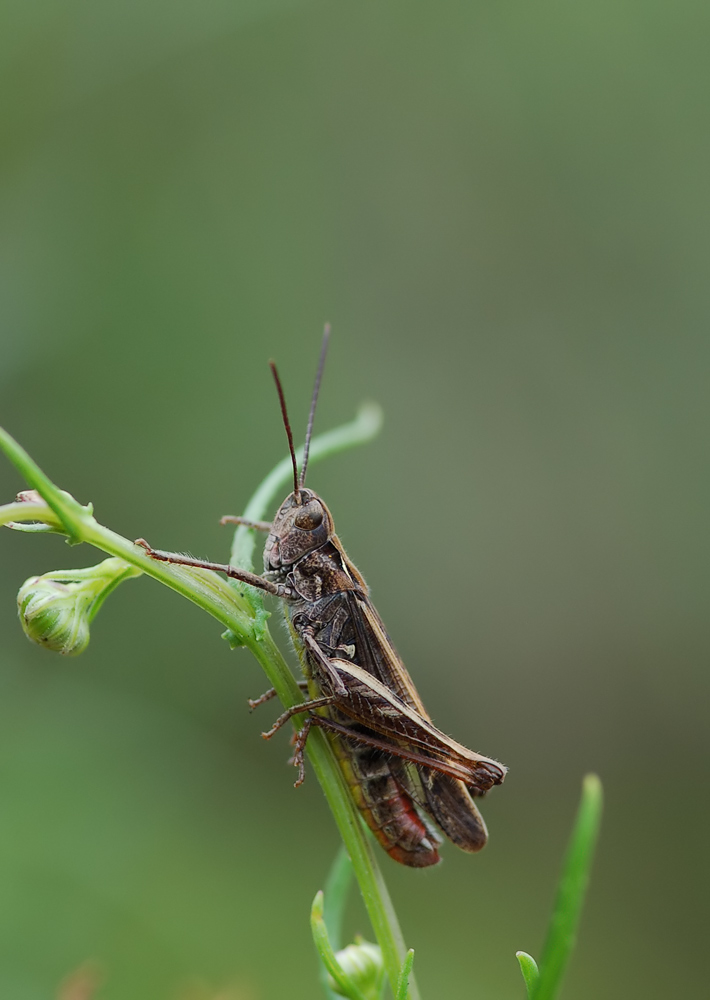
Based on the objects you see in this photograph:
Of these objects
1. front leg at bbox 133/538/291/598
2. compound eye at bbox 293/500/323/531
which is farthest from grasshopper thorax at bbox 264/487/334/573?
front leg at bbox 133/538/291/598

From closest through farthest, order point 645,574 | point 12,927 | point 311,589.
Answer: point 311,589
point 12,927
point 645,574

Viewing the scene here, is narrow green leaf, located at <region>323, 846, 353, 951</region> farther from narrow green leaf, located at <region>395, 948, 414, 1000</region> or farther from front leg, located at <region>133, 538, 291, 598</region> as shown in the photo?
front leg, located at <region>133, 538, 291, 598</region>

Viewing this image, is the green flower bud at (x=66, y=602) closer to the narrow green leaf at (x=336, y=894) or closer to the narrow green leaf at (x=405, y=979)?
the narrow green leaf at (x=405, y=979)

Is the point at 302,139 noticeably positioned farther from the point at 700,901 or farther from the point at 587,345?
the point at 700,901

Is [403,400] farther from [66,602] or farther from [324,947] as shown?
[324,947]

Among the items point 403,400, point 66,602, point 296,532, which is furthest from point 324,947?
point 403,400

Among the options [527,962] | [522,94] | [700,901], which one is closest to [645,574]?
[700,901]
